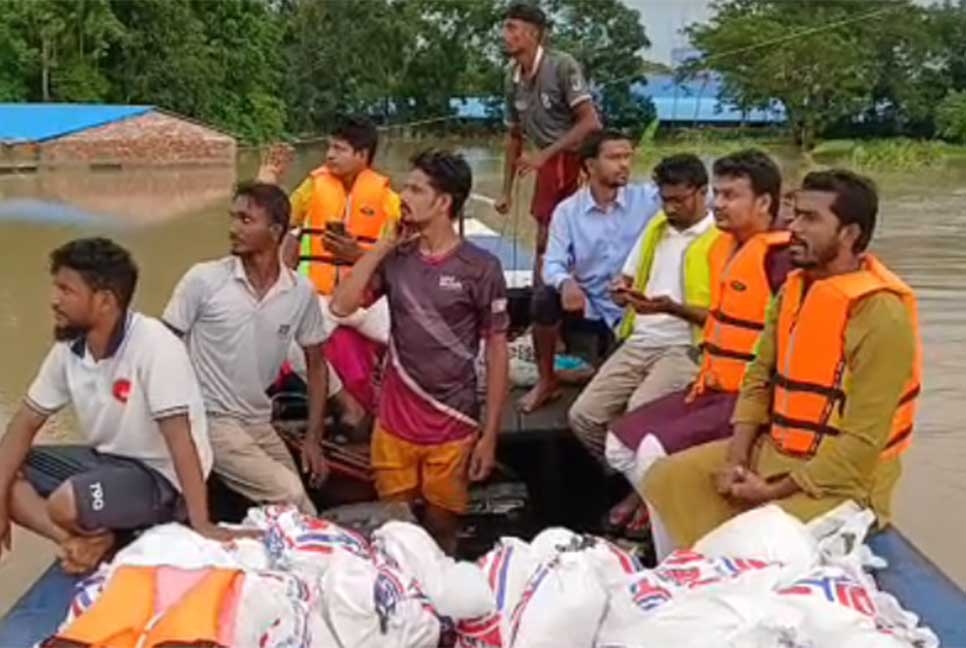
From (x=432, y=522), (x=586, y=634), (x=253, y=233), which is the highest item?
(x=253, y=233)

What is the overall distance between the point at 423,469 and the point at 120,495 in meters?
0.90

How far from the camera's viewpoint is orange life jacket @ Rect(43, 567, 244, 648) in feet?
6.75

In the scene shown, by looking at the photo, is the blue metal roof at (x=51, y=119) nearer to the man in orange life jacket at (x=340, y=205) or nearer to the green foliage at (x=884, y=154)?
the green foliage at (x=884, y=154)

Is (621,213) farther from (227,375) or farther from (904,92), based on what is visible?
(904,92)

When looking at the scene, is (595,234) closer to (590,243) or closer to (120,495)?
(590,243)

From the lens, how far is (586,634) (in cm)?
221

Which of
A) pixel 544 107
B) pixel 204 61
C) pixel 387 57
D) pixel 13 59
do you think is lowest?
pixel 13 59

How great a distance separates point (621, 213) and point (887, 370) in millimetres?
1690

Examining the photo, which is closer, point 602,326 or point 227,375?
point 227,375

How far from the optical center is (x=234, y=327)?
351cm

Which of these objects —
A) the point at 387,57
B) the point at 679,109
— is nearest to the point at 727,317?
the point at 679,109

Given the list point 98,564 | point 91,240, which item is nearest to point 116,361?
point 91,240

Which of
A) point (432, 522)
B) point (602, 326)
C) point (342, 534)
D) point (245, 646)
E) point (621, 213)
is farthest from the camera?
point (602, 326)

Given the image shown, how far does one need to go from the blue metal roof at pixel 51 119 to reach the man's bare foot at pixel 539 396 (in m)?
22.5
